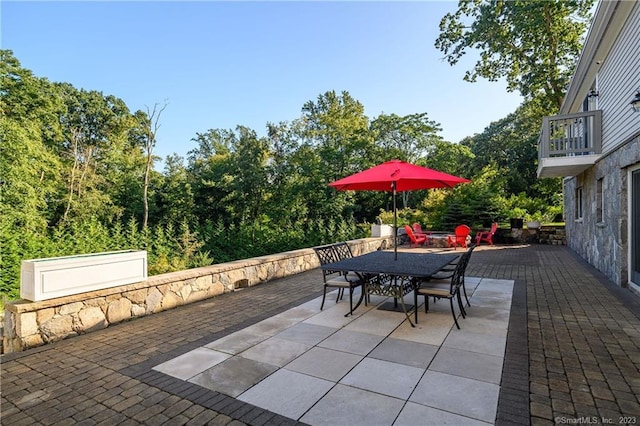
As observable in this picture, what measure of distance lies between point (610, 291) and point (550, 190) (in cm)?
1749

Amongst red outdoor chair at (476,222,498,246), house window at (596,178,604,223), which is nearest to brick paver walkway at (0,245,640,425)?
house window at (596,178,604,223)

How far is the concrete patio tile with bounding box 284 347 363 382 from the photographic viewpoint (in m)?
2.63

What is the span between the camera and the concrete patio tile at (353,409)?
2.02 meters

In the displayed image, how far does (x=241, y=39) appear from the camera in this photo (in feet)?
A: 30.2

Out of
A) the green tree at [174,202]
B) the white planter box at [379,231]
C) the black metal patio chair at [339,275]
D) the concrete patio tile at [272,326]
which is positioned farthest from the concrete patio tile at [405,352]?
the green tree at [174,202]

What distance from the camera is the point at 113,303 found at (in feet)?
12.7

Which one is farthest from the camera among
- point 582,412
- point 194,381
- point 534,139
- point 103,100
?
point 534,139

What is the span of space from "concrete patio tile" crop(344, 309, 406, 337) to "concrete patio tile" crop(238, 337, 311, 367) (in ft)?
2.46

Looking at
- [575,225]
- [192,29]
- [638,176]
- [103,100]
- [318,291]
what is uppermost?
[103,100]

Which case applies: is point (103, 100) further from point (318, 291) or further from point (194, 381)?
point (194, 381)

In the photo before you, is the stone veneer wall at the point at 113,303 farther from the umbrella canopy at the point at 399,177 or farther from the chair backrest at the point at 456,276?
the chair backrest at the point at 456,276

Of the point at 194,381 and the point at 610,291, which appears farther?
the point at 610,291

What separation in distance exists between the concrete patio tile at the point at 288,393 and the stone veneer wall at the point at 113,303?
241cm

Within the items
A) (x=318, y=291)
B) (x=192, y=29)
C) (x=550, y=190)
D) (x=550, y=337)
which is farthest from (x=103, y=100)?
(x=550, y=190)
